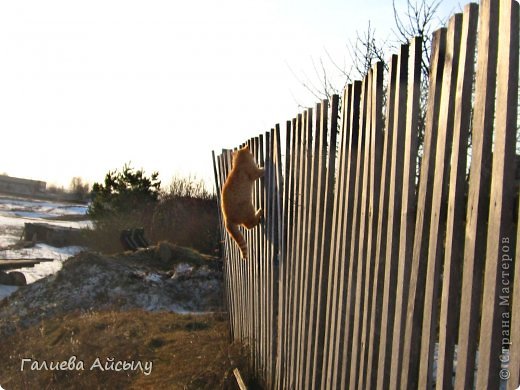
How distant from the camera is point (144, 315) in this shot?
30.6ft

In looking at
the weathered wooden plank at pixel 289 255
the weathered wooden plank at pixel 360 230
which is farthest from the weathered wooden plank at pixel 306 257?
the weathered wooden plank at pixel 360 230

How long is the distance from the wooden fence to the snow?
12104 millimetres

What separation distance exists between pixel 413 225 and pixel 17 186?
151ft

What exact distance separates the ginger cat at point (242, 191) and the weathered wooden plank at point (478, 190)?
3.28 meters

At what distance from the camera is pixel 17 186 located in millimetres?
44469

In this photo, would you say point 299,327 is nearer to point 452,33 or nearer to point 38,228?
point 452,33

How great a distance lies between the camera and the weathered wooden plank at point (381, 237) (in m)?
2.56

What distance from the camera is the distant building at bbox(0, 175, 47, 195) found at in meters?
43.6

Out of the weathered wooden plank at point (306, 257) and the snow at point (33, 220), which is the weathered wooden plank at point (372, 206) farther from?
the snow at point (33, 220)

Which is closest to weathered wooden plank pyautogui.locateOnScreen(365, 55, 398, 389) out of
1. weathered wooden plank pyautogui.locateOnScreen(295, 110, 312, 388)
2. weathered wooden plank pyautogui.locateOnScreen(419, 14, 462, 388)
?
weathered wooden plank pyautogui.locateOnScreen(419, 14, 462, 388)

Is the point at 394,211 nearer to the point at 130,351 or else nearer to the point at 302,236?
the point at 302,236

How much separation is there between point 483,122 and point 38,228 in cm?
2417

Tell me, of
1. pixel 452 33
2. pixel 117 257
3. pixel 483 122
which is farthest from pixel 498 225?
pixel 117 257

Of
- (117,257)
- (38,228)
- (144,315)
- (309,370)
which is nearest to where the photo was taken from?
(309,370)
